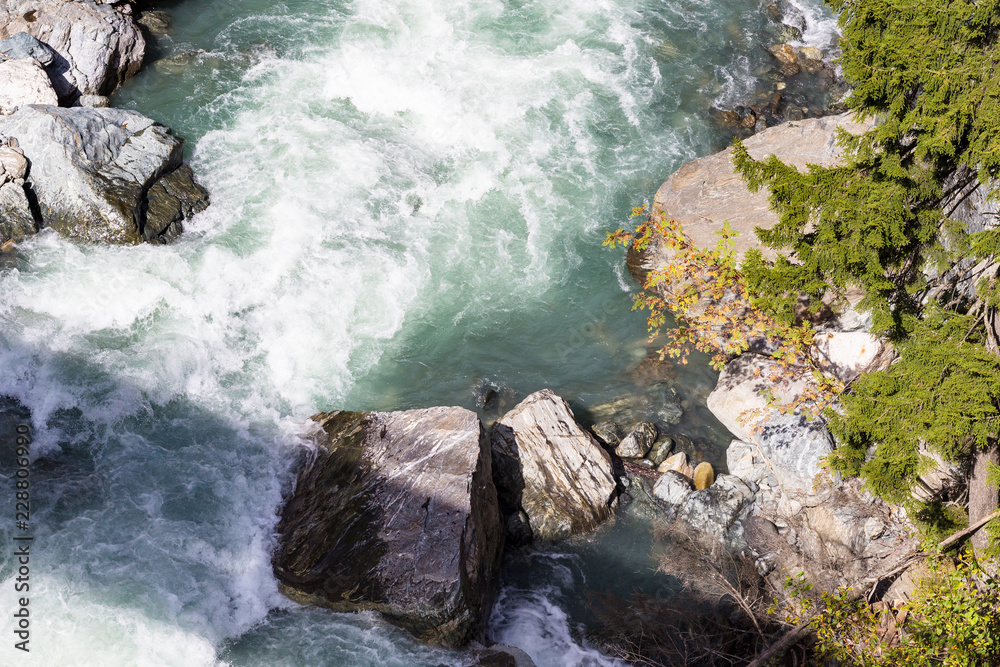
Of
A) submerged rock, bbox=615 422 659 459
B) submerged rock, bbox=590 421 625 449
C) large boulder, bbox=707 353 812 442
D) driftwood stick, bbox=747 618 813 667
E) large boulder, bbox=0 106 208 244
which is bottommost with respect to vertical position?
large boulder, bbox=0 106 208 244

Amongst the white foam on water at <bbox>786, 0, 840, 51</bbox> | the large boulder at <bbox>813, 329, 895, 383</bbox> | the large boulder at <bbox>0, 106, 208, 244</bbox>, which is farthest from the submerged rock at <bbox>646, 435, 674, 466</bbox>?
the white foam on water at <bbox>786, 0, 840, 51</bbox>

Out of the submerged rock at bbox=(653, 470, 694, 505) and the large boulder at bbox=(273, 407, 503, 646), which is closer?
the large boulder at bbox=(273, 407, 503, 646)

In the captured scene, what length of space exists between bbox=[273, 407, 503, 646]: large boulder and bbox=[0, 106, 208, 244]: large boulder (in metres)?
6.61

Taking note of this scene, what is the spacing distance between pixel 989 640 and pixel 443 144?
565 inches

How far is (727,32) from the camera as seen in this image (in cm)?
2098

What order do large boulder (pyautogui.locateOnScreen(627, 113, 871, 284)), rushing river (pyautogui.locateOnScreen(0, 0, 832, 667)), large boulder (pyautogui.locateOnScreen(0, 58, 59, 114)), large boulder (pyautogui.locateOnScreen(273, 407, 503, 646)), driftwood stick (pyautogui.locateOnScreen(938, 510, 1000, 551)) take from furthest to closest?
large boulder (pyautogui.locateOnScreen(0, 58, 59, 114)) → large boulder (pyautogui.locateOnScreen(627, 113, 871, 284)) → rushing river (pyautogui.locateOnScreen(0, 0, 832, 667)) → large boulder (pyautogui.locateOnScreen(273, 407, 503, 646)) → driftwood stick (pyautogui.locateOnScreen(938, 510, 1000, 551))

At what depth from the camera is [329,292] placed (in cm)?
1426

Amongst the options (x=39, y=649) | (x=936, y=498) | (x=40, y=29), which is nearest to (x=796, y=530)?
(x=936, y=498)

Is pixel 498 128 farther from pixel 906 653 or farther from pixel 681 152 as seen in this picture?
pixel 906 653

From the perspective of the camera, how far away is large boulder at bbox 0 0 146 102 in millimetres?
16219

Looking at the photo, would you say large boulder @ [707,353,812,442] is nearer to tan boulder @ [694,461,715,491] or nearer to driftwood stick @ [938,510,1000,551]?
tan boulder @ [694,461,715,491]

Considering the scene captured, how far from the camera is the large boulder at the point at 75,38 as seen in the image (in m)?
16.2

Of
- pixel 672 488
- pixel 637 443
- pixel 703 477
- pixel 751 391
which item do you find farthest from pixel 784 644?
pixel 751 391

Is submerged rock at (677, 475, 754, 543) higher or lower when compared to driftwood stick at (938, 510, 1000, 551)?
lower
